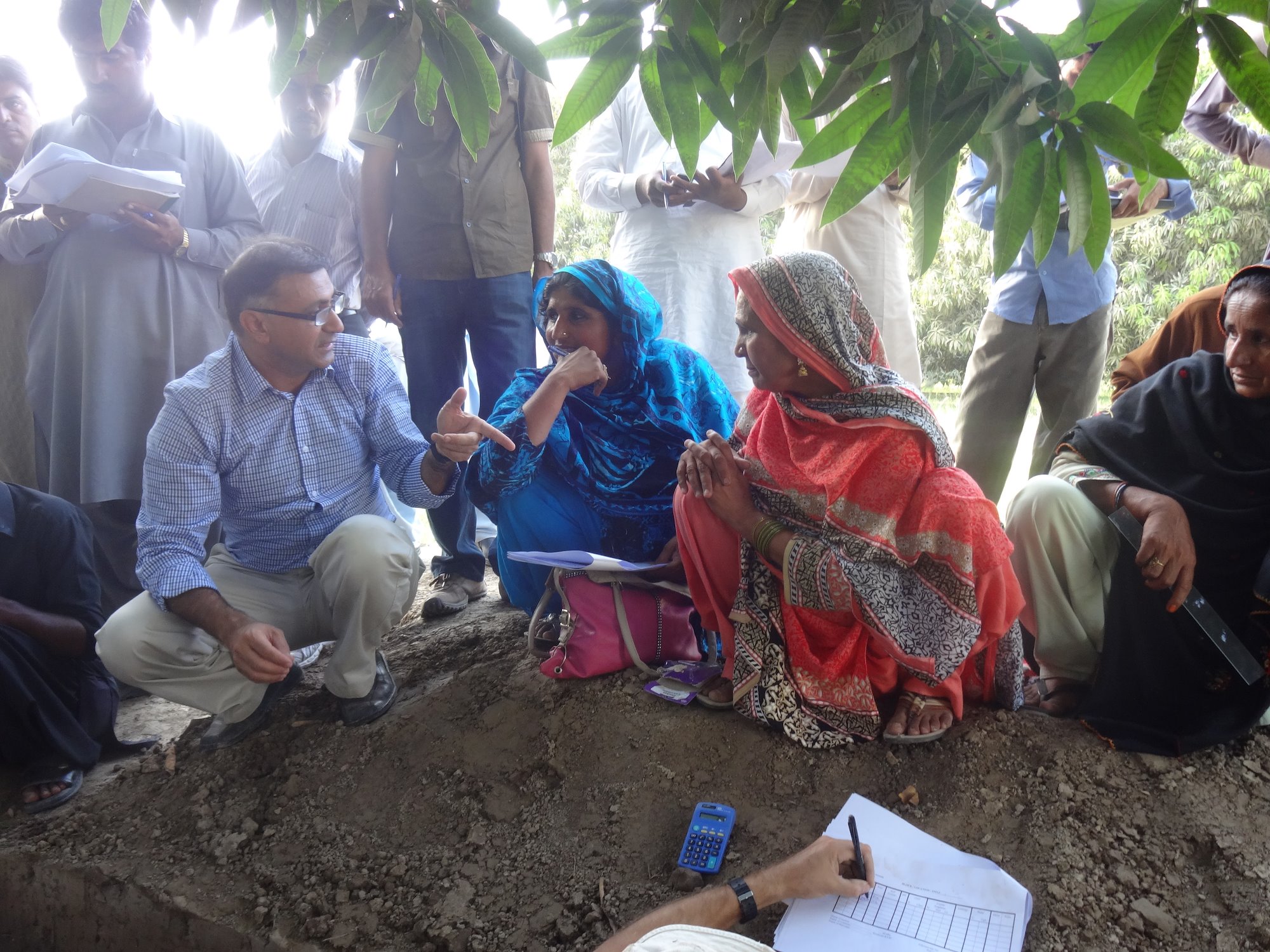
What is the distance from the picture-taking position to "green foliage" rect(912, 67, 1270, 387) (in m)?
10.2

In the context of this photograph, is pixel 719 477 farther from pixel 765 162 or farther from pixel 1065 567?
pixel 765 162

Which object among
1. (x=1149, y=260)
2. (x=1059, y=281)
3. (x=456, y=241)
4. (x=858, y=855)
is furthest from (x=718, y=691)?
(x=1149, y=260)

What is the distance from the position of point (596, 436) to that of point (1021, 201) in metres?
1.80

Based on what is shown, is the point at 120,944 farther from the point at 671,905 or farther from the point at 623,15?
the point at 623,15

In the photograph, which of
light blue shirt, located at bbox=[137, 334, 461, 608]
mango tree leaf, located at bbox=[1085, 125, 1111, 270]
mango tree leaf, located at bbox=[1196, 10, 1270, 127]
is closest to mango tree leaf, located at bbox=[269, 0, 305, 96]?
mango tree leaf, located at bbox=[1085, 125, 1111, 270]

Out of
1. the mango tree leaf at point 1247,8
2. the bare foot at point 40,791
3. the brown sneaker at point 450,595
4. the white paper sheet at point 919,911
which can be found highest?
the mango tree leaf at point 1247,8

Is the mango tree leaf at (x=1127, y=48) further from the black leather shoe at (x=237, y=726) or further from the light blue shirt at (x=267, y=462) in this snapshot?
the black leather shoe at (x=237, y=726)

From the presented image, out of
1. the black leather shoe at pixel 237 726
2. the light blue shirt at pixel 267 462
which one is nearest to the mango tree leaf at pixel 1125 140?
the light blue shirt at pixel 267 462

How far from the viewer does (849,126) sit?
4.46 feet

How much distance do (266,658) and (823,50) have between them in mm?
2056

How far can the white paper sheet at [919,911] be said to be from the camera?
65.4 inches

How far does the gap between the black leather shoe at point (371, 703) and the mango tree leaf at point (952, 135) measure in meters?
2.22

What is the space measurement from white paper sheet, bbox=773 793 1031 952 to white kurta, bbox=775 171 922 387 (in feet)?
6.56

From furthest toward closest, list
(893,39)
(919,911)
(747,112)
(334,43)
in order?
(919,911) → (747,112) → (334,43) → (893,39)
